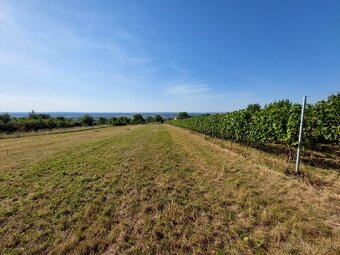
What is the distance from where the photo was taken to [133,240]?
379 centimetres

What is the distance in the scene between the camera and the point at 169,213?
481cm

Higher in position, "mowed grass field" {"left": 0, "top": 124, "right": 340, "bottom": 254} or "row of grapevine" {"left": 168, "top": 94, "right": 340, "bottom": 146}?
"row of grapevine" {"left": 168, "top": 94, "right": 340, "bottom": 146}

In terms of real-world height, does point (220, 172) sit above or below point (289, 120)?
below

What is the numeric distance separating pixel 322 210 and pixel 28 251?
21.7ft

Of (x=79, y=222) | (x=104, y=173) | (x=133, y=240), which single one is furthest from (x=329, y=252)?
(x=104, y=173)

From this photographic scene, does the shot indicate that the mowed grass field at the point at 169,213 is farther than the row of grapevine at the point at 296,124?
No

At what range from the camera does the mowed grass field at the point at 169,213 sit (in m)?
3.60

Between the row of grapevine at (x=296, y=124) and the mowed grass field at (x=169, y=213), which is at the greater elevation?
the row of grapevine at (x=296, y=124)

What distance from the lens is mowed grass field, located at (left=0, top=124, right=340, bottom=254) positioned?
3.60m

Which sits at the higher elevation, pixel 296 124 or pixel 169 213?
pixel 296 124

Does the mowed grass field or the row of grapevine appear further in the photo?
the row of grapevine

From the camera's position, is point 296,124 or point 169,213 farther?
point 296,124

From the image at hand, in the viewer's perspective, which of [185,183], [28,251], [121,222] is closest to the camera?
[28,251]

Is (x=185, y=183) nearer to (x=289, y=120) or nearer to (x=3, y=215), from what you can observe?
(x=3, y=215)
